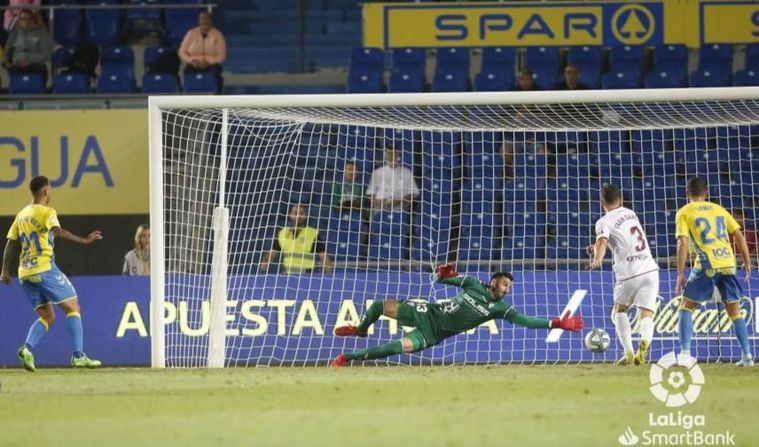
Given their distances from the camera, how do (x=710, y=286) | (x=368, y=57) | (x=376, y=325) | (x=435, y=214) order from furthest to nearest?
(x=368, y=57) → (x=435, y=214) → (x=376, y=325) → (x=710, y=286)

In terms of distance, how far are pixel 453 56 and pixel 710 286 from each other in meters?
7.22

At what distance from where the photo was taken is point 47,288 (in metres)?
13.3

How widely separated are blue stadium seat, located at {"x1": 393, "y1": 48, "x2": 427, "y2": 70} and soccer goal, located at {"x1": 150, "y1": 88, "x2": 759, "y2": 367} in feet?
6.53

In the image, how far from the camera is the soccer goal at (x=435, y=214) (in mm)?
15500

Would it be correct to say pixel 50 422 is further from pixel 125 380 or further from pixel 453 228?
pixel 453 228

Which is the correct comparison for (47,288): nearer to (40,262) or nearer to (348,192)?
(40,262)

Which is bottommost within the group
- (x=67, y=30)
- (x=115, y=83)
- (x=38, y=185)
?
(x=38, y=185)

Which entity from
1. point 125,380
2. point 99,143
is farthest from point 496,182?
point 125,380

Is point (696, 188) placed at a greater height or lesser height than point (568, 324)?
greater

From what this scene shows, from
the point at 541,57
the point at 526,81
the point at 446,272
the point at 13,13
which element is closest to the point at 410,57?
the point at 541,57

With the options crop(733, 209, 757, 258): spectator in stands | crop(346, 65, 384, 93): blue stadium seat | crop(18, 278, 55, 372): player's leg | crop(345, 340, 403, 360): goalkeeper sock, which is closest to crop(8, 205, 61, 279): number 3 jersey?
crop(18, 278, 55, 372): player's leg

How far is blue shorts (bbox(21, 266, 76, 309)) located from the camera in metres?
13.2

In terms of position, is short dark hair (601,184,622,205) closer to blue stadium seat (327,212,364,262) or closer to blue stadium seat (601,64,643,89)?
blue stadium seat (327,212,364,262)

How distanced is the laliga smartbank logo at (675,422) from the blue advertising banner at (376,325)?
3.93 meters
